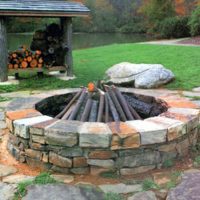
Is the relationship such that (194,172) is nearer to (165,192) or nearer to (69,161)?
(165,192)

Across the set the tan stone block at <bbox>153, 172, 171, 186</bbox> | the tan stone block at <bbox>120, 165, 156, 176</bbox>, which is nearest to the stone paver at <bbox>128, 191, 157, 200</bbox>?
the tan stone block at <bbox>153, 172, 171, 186</bbox>

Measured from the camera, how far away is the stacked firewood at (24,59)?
7.49 meters

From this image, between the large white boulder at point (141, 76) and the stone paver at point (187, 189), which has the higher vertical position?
the large white boulder at point (141, 76)

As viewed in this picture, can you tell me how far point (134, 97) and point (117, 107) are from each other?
0.71 metres

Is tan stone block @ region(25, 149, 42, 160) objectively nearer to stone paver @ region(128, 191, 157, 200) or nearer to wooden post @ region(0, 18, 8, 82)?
stone paver @ region(128, 191, 157, 200)

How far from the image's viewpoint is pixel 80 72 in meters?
8.34

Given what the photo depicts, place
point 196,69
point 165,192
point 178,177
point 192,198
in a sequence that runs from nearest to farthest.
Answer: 1. point 192,198
2. point 165,192
3. point 178,177
4. point 196,69

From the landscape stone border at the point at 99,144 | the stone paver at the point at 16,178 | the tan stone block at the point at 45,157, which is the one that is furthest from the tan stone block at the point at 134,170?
the stone paver at the point at 16,178

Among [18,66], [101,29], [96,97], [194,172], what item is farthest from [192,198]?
[101,29]

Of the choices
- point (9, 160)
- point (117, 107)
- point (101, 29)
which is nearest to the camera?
point (9, 160)

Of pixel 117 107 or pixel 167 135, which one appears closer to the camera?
pixel 167 135

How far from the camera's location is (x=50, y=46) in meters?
7.89

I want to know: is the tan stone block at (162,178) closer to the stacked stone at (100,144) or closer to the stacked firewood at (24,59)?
the stacked stone at (100,144)

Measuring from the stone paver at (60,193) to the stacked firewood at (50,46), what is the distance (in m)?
5.21
